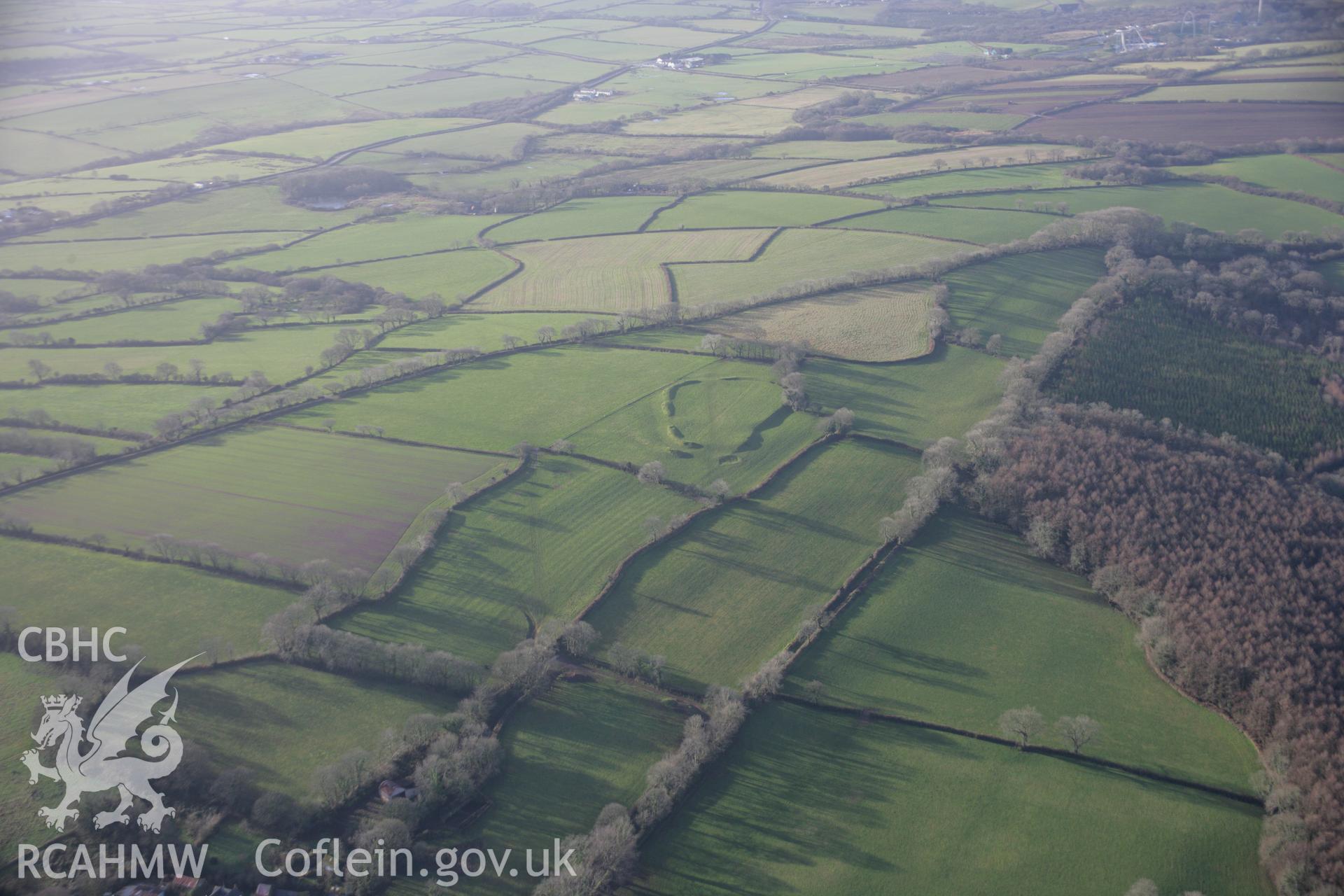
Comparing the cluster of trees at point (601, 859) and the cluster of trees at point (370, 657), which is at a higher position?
the cluster of trees at point (370, 657)

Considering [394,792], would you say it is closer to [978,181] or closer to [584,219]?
[584,219]

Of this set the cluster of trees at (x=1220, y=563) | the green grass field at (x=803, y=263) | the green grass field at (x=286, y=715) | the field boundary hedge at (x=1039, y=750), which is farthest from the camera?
the green grass field at (x=803, y=263)

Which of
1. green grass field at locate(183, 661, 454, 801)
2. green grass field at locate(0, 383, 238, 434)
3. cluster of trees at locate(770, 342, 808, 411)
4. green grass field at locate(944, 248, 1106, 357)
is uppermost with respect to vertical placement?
green grass field at locate(944, 248, 1106, 357)

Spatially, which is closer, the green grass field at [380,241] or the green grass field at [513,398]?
the green grass field at [513,398]

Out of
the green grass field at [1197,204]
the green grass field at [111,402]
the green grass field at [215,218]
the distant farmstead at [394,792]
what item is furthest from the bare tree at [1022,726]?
the green grass field at [215,218]

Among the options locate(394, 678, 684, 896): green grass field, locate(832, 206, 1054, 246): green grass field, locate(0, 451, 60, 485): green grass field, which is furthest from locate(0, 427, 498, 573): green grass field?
locate(832, 206, 1054, 246): green grass field

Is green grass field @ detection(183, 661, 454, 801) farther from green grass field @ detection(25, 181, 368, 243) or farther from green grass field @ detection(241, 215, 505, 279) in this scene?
green grass field @ detection(25, 181, 368, 243)

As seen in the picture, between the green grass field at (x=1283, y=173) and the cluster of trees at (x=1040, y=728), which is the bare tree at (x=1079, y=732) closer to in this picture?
the cluster of trees at (x=1040, y=728)
